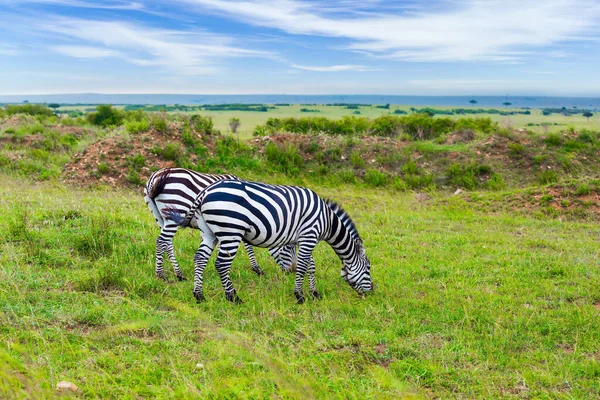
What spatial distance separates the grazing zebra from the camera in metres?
6.12

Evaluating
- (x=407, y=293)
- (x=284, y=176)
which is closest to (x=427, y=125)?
(x=284, y=176)

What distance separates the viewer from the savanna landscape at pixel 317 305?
412 centimetres

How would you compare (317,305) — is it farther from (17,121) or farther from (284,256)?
(17,121)

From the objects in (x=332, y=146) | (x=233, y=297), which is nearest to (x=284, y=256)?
(x=233, y=297)

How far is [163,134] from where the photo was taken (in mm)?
18266

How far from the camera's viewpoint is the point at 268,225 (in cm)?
627

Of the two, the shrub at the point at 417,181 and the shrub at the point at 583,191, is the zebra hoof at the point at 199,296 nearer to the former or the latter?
the shrub at the point at 583,191

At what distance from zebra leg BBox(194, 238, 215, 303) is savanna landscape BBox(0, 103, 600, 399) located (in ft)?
0.59

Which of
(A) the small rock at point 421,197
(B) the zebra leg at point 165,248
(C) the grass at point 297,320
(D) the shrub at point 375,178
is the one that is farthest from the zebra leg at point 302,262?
(D) the shrub at point 375,178

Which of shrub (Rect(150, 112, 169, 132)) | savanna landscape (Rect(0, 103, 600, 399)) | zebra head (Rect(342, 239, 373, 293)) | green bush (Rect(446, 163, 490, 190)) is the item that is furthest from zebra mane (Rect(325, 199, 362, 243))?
shrub (Rect(150, 112, 169, 132))

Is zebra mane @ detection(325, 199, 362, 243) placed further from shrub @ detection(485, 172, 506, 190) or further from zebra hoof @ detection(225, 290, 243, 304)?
shrub @ detection(485, 172, 506, 190)

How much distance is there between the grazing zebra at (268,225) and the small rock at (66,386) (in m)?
2.57

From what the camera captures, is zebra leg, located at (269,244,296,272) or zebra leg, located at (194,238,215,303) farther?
zebra leg, located at (269,244,296,272)

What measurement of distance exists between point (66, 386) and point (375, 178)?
48.4 ft
